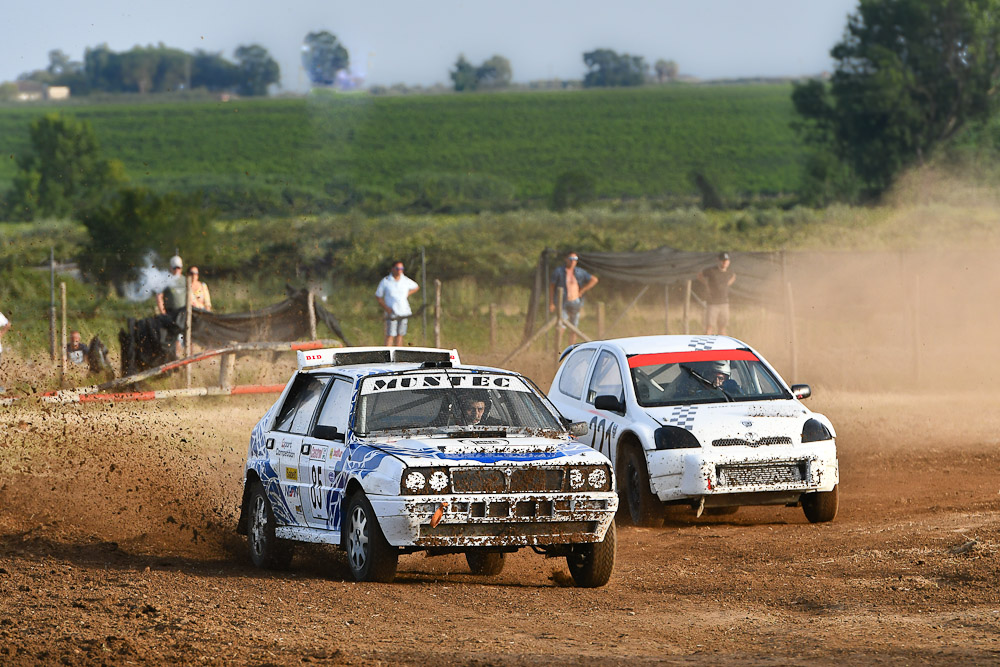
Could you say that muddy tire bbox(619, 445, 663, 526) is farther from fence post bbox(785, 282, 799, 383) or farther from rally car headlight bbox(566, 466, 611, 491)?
fence post bbox(785, 282, 799, 383)

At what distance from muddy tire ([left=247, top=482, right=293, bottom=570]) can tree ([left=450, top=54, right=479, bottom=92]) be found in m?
137

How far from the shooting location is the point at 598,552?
8.45m

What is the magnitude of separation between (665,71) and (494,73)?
Result: 1938cm

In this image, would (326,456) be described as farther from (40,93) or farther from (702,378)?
(40,93)

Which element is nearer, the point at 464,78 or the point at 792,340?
the point at 792,340

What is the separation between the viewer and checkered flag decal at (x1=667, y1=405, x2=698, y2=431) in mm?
11117

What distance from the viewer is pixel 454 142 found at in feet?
374

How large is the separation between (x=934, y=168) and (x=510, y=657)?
73.9 metres

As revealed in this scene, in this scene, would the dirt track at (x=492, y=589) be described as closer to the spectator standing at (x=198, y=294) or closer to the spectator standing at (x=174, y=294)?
the spectator standing at (x=174, y=294)

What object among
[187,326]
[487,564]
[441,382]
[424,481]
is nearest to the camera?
[424,481]

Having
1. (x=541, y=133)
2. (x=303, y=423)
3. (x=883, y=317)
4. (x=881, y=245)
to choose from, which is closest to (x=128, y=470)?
(x=303, y=423)

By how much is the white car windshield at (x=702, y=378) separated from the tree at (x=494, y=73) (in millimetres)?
136106

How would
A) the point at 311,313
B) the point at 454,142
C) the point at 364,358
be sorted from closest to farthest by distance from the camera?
the point at 364,358 → the point at 311,313 → the point at 454,142

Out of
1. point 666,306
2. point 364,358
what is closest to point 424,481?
point 364,358
